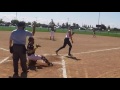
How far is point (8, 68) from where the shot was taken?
991 cm

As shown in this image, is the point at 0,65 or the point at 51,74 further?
the point at 0,65

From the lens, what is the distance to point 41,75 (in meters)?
8.86
